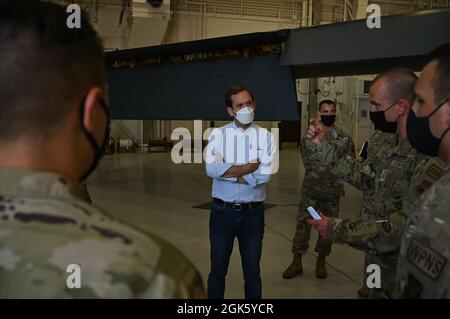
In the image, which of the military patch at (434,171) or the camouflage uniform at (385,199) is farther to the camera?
the camouflage uniform at (385,199)

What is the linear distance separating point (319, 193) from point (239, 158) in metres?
1.46

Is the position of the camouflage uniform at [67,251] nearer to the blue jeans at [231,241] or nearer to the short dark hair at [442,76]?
the short dark hair at [442,76]

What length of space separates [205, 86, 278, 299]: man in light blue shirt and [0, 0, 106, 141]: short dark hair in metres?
2.46

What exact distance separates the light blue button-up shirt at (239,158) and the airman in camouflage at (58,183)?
2.39 m

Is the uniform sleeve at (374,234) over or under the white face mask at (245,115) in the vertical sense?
under

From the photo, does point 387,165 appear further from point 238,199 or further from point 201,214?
point 201,214

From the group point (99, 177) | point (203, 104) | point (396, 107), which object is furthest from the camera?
point (99, 177)

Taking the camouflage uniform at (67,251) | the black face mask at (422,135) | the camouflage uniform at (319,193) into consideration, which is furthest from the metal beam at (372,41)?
the camouflage uniform at (67,251)

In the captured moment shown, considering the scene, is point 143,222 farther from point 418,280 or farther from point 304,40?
point 418,280

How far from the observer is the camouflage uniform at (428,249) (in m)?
1.31

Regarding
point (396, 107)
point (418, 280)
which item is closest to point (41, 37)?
point (418, 280)

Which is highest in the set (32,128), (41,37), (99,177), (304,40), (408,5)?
(408,5)
